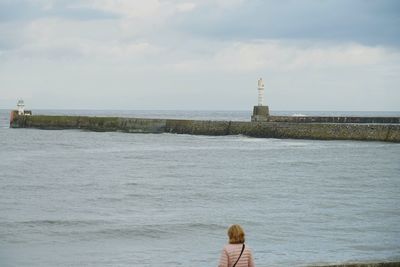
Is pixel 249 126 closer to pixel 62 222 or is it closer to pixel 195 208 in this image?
pixel 195 208

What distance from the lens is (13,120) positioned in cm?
7119

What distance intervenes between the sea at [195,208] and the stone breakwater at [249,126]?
277 inches

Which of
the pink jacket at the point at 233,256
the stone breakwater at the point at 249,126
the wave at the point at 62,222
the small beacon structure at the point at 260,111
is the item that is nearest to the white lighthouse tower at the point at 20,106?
the stone breakwater at the point at 249,126

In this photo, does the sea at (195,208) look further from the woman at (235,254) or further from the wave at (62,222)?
the woman at (235,254)

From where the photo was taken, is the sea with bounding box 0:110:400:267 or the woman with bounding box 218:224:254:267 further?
the sea with bounding box 0:110:400:267

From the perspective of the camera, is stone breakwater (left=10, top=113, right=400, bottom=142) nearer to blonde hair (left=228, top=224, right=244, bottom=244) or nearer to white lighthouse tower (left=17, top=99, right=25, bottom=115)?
white lighthouse tower (left=17, top=99, right=25, bottom=115)

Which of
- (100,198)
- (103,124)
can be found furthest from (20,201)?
(103,124)

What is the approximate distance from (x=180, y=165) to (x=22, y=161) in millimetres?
7464

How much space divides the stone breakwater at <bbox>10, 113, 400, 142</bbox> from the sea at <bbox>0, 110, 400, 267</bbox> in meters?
7.03

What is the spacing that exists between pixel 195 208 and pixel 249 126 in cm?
3414

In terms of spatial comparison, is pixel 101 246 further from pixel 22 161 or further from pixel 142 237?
pixel 22 161

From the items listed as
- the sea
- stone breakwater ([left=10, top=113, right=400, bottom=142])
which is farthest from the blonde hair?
stone breakwater ([left=10, top=113, right=400, bottom=142])

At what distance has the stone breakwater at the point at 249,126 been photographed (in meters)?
44.8

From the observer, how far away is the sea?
12.9 metres
